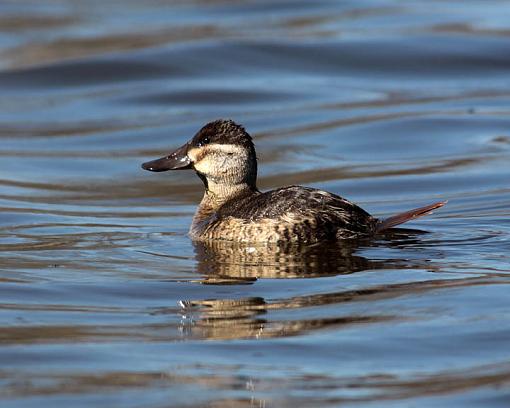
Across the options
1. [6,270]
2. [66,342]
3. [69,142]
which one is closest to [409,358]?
[66,342]

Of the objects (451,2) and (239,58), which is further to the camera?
(451,2)

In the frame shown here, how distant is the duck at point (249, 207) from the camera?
10164 millimetres

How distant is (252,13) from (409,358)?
16960 millimetres

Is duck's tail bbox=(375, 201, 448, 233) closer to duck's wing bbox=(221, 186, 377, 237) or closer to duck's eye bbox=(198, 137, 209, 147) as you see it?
duck's wing bbox=(221, 186, 377, 237)

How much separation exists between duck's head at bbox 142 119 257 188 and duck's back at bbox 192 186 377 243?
0.54m

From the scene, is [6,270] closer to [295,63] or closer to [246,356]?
[246,356]

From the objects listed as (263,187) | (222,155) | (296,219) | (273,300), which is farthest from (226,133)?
(263,187)

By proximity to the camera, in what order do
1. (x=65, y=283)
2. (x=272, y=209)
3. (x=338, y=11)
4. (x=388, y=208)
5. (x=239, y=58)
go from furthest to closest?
(x=338, y=11), (x=239, y=58), (x=388, y=208), (x=272, y=209), (x=65, y=283)

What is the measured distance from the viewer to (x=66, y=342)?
7.75m

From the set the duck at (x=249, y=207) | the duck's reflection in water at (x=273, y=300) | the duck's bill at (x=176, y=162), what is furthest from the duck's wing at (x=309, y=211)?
the duck's bill at (x=176, y=162)

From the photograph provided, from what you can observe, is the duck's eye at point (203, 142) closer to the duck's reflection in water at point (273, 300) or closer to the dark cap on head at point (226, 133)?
the dark cap on head at point (226, 133)

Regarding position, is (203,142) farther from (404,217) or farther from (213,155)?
(404,217)

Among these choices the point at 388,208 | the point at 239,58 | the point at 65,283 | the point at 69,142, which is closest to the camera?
the point at 65,283

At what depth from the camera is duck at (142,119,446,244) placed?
33.3 ft
